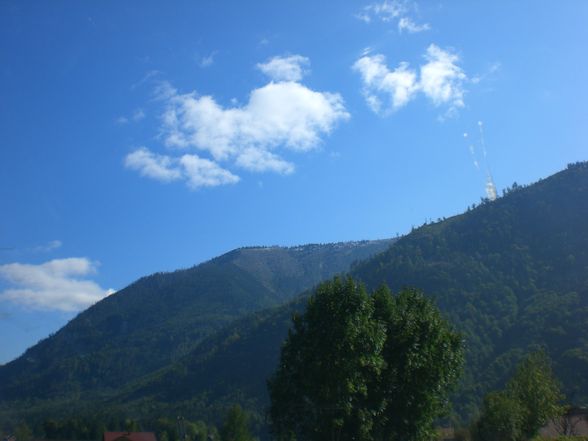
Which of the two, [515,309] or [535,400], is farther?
[515,309]

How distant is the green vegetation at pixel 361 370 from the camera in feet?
95.9

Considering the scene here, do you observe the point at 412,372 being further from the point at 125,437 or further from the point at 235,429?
the point at 125,437

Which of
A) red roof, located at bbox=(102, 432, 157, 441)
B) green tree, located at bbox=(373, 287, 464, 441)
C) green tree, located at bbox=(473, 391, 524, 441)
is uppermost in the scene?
green tree, located at bbox=(373, 287, 464, 441)

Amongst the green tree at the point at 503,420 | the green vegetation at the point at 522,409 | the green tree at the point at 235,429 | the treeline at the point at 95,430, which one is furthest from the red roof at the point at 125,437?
the green tree at the point at 503,420

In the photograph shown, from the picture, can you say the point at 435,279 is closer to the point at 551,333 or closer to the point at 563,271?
the point at 563,271

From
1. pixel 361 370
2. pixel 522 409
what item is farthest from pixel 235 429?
pixel 361 370

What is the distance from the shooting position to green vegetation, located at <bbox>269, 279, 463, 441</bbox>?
29.2 meters

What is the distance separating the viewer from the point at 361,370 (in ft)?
97.8

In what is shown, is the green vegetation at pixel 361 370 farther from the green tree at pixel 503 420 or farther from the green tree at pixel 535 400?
the green tree at pixel 535 400

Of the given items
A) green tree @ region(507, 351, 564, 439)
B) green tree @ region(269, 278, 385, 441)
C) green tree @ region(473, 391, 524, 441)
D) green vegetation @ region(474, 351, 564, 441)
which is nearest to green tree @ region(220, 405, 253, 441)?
green vegetation @ region(474, 351, 564, 441)

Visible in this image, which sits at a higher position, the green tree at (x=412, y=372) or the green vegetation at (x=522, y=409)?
the green tree at (x=412, y=372)

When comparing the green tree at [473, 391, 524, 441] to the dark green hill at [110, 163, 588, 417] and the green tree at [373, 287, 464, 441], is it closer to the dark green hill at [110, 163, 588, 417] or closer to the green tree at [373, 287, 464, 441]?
the green tree at [373, 287, 464, 441]

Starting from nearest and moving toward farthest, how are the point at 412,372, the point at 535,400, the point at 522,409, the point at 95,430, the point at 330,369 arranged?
the point at 330,369
the point at 412,372
the point at 522,409
the point at 535,400
the point at 95,430

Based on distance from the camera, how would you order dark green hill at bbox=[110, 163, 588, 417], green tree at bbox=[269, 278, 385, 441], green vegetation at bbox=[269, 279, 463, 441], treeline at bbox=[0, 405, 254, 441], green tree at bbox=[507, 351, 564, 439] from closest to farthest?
green tree at bbox=[269, 278, 385, 441] < green vegetation at bbox=[269, 279, 463, 441] < green tree at bbox=[507, 351, 564, 439] < treeline at bbox=[0, 405, 254, 441] < dark green hill at bbox=[110, 163, 588, 417]
